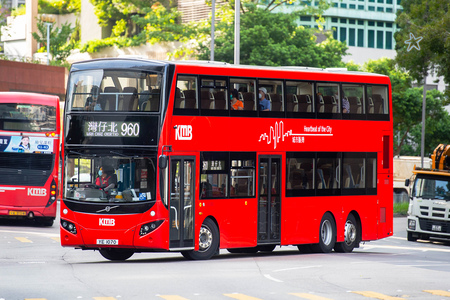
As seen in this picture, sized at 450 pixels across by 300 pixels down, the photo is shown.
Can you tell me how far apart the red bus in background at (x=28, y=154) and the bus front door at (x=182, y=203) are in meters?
11.7

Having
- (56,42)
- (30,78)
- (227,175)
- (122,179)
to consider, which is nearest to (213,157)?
(227,175)

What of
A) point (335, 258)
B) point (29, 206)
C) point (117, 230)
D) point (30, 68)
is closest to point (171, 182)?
point (117, 230)

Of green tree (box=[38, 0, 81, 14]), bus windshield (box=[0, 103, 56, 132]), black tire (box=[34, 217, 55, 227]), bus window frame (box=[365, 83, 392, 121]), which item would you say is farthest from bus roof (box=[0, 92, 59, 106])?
green tree (box=[38, 0, 81, 14])

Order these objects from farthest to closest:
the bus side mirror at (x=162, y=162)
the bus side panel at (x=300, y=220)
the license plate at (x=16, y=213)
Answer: the license plate at (x=16, y=213) < the bus side panel at (x=300, y=220) < the bus side mirror at (x=162, y=162)

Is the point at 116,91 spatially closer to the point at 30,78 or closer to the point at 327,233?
the point at 327,233

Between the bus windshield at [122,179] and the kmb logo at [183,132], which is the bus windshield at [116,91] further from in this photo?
the bus windshield at [122,179]

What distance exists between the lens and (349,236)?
22.0 metres

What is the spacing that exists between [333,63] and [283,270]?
3763 cm

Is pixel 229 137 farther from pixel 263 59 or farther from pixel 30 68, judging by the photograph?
pixel 30 68

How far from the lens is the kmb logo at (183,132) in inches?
692

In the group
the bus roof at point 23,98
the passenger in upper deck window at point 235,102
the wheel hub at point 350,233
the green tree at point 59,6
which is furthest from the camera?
the green tree at point 59,6

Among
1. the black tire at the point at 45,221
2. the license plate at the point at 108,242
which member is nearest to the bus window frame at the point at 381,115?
the license plate at the point at 108,242

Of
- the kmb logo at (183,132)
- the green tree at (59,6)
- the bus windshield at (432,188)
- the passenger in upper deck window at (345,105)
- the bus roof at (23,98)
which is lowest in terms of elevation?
the bus windshield at (432,188)

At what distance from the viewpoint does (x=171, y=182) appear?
17.5 metres
